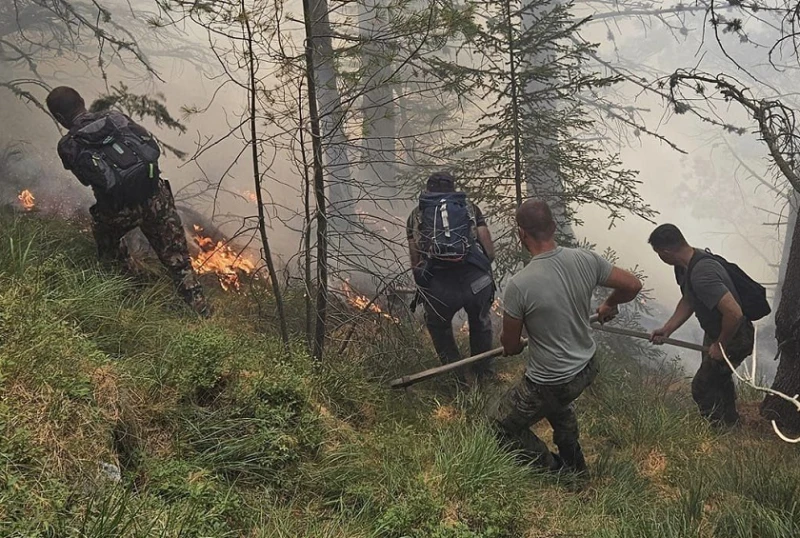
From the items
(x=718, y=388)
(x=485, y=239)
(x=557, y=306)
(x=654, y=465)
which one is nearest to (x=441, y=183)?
(x=485, y=239)

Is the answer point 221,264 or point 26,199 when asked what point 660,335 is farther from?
point 26,199

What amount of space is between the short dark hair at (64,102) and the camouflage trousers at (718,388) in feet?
20.3

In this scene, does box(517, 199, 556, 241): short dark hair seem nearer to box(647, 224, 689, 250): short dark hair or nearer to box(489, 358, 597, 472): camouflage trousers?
box(489, 358, 597, 472): camouflage trousers

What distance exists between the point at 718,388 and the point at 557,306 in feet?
9.42

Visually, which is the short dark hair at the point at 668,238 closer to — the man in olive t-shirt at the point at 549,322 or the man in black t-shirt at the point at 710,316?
the man in black t-shirt at the point at 710,316

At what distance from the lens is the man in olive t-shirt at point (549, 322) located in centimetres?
342

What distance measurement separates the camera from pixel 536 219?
11.3 ft

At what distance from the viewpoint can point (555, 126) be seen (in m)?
7.15

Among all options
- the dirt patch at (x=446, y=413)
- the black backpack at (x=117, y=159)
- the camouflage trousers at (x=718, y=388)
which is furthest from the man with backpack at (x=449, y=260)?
the black backpack at (x=117, y=159)

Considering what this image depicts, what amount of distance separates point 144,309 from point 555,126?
5.52m

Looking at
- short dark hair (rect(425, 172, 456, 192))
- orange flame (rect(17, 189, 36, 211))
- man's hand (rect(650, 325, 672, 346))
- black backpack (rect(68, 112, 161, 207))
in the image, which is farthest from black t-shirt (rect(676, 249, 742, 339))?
orange flame (rect(17, 189, 36, 211))

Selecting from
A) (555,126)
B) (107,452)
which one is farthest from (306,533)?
(555,126)

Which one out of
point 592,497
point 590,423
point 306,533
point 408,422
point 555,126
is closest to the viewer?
point 306,533

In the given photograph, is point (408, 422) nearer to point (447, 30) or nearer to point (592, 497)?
point (592, 497)
